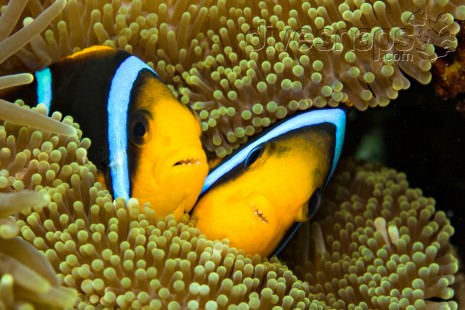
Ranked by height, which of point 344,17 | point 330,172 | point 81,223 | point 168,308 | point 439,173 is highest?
point 344,17

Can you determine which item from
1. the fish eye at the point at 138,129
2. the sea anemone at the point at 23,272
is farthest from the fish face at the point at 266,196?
the sea anemone at the point at 23,272

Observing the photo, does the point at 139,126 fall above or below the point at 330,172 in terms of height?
above

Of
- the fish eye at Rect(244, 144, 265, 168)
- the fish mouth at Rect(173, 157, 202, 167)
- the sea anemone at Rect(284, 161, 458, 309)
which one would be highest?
the fish mouth at Rect(173, 157, 202, 167)

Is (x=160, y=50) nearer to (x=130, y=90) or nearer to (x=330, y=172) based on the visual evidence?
(x=130, y=90)


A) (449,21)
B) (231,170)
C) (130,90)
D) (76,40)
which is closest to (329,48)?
(449,21)

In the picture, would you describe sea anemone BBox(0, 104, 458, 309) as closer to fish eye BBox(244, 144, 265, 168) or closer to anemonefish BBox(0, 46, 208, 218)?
anemonefish BBox(0, 46, 208, 218)

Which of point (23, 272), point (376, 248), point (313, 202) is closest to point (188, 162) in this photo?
point (313, 202)

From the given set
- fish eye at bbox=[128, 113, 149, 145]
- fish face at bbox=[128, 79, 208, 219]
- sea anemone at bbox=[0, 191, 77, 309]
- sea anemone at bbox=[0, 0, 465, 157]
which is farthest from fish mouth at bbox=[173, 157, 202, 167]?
sea anemone at bbox=[0, 191, 77, 309]

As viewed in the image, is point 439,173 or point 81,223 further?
point 439,173
